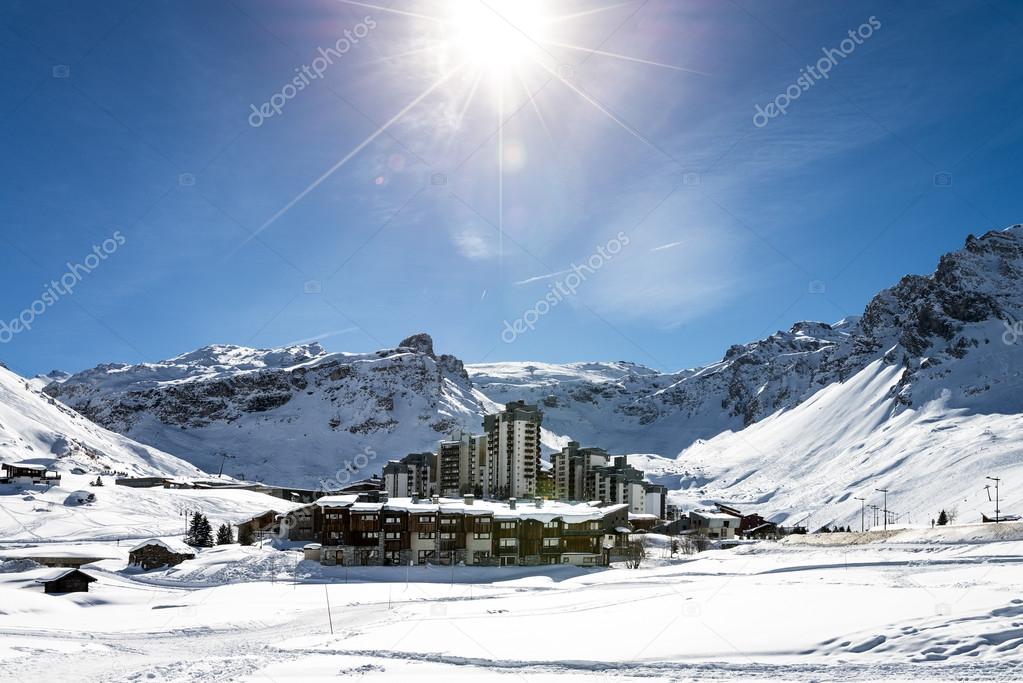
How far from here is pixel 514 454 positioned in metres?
147

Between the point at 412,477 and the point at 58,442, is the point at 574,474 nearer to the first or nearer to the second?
the point at 412,477

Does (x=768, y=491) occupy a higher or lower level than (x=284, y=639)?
higher

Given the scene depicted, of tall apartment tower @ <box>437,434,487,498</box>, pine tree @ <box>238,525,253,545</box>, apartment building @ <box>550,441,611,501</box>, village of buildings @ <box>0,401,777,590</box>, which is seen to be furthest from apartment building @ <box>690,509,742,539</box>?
pine tree @ <box>238,525,253,545</box>

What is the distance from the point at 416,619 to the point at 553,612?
7644 millimetres

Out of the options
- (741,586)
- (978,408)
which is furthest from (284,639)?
(978,408)

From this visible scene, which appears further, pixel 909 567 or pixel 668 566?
pixel 668 566

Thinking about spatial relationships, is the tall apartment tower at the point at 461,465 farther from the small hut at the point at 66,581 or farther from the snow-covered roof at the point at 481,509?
the small hut at the point at 66,581

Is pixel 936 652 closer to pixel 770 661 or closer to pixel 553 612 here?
pixel 770 661

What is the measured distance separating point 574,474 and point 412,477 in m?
33.9

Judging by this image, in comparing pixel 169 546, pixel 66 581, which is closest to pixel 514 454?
pixel 169 546

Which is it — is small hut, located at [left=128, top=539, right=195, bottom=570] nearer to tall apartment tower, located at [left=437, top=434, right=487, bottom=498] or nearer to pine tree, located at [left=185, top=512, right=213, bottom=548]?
pine tree, located at [left=185, top=512, right=213, bottom=548]

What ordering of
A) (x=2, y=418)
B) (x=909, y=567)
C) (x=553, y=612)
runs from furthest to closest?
(x=2, y=418), (x=909, y=567), (x=553, y=612)

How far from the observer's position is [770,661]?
27.5m

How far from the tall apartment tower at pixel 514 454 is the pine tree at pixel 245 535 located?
55.5m
